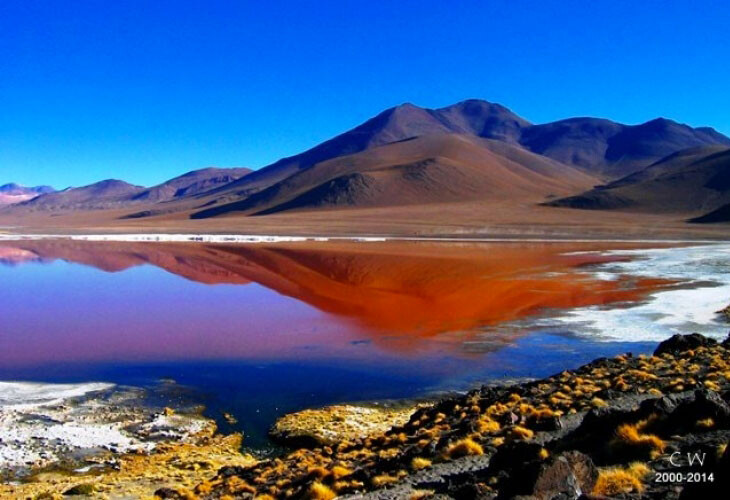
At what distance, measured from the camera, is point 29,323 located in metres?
22.3

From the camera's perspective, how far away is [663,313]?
22.3m

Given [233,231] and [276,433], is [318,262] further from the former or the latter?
[233,231]

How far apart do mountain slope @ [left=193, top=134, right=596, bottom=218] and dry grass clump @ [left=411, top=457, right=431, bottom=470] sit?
12866 cm

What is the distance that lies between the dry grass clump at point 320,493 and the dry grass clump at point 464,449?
1704 millimetres

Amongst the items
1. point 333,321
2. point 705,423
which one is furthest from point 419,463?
point 333,321

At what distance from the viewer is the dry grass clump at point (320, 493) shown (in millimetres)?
7285

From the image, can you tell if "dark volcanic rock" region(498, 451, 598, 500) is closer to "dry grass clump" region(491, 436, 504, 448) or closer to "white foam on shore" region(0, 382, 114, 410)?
"dry grass clump" region(491, 436, 504, 448)

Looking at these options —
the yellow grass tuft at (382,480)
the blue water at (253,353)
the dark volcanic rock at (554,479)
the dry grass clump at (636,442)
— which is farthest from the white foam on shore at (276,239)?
the dark volcanic rock at (554,479)

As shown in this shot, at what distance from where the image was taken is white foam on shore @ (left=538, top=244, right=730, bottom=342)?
19.4 meters

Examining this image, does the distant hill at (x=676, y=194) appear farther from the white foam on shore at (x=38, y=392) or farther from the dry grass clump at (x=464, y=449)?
the dry grass clump at (x=464, y=449)

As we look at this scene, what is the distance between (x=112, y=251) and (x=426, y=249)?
28.2 metres

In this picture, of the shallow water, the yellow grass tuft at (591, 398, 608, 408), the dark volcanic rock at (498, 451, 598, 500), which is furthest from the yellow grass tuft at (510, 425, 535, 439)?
the shallow water

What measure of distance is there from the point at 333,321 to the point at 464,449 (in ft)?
49.0

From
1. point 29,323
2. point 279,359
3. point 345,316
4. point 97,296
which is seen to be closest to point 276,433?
point 279,359
